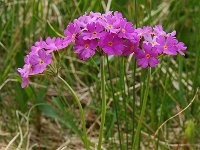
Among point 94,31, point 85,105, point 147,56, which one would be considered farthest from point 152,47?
point 85,105

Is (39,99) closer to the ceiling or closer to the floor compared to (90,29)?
closer to the floor

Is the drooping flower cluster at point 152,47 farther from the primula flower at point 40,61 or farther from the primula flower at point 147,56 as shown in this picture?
the primula flower at point 40,61


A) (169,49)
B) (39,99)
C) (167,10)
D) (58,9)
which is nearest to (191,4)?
(167,10)

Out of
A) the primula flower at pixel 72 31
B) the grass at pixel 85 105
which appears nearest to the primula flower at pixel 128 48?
the primula flower at pixel 72 31

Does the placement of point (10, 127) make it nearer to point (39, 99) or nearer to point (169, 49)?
point (39, 99)

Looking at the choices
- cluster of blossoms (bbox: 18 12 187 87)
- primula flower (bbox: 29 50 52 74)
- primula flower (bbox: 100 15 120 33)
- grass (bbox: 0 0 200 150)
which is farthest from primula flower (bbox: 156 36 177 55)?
grass (bbox: 0 0 200 150)

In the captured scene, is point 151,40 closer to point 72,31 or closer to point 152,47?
point 152,47

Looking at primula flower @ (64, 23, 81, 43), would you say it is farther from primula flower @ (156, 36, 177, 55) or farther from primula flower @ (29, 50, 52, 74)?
primula flower @ (156, 36, 177, 55)
